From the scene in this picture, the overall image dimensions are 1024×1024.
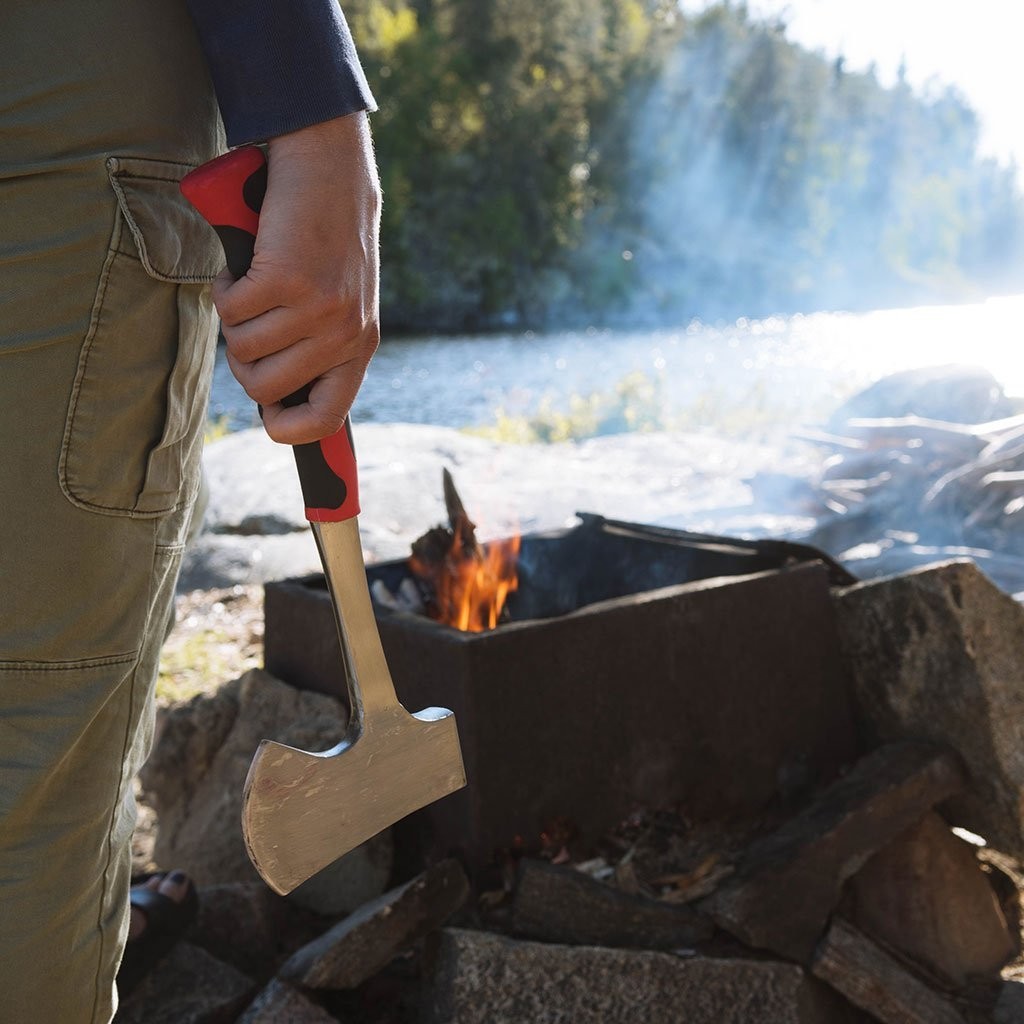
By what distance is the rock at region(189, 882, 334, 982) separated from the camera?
6.87ft

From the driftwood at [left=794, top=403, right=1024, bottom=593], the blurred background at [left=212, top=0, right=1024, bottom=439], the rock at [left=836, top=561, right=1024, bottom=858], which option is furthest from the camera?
the blurred background at [left=212, top=0, right=1024, bottom=439]

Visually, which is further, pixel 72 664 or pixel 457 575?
pixel 457 575

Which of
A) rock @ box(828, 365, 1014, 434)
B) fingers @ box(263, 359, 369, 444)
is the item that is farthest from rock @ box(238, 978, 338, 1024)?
rock @ box(828, 365, 1014, 434)

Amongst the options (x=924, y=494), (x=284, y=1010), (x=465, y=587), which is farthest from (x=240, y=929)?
(x=924, y=494)

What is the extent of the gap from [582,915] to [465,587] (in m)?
0.87

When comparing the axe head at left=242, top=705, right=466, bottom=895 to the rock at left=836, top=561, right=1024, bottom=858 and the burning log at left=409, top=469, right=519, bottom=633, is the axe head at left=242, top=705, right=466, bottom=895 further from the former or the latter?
the rock at left=836, top=561, right=1024, bottom=858

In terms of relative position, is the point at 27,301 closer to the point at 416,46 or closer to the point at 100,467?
the point at 100,467

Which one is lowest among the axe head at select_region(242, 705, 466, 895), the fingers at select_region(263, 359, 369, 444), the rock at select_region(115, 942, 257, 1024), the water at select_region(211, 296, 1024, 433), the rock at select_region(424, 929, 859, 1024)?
the water at select_region(211, 296, 1024, 433)

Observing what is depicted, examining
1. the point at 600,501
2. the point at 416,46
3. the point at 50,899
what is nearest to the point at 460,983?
the point at 50,899

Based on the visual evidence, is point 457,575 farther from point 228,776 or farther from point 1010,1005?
point 1010,1005

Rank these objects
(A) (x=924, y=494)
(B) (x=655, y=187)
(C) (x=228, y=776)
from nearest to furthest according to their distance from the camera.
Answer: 1. (C) (x=228, y=776)
2. (A) (x=924, y=494)
3. (B) (x=655, y=187)

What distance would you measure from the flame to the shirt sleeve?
158cm

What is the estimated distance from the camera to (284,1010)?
176cm

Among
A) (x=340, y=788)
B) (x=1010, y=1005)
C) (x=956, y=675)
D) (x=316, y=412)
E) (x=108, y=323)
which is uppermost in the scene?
(x=108, y=323)
